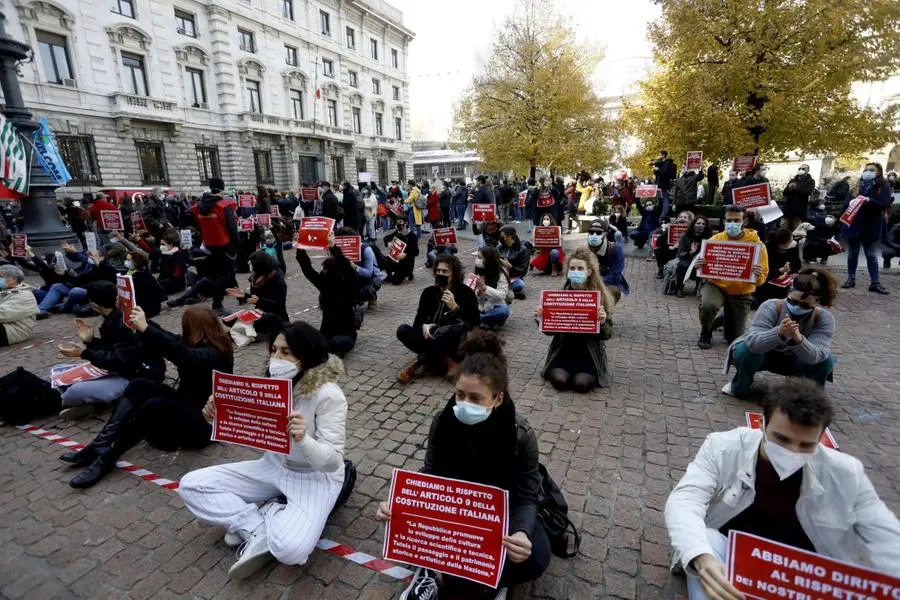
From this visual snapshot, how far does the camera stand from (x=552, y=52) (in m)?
20.4

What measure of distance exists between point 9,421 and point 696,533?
6267 millimetres

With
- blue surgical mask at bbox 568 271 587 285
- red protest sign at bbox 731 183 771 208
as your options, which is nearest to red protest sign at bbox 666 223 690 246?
red protest sign at bbox 731 183 771 208

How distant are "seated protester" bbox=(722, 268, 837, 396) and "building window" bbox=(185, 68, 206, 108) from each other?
36.0 meters

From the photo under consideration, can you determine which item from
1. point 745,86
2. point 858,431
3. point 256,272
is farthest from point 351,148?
point 858,431

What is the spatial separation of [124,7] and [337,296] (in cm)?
3200

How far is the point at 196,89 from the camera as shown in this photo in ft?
104

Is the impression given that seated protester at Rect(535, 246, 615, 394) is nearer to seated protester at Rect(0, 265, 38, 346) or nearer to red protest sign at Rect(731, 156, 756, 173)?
seated protester at Rect(0, 265, 38, 346)

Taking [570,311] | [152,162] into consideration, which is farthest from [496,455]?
[152,162]

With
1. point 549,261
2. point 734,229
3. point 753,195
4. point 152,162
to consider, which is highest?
point 152,162

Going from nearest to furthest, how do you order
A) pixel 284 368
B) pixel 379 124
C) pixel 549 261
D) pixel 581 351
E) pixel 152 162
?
pixel 284 368
pixel 581 351
pixel 549 261
pixel 152 162
pixel 379 124

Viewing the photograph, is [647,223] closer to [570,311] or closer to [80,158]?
[570,311]

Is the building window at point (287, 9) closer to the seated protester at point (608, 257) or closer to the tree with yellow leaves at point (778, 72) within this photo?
the tree with yellow leaves at point (778, 72)

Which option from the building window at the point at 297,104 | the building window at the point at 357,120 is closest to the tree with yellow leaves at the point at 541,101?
the building window at the point at 297,104

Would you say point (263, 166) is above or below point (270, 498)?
above
